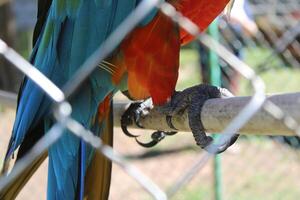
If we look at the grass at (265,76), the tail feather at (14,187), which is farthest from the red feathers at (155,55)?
the grass at (265,76)

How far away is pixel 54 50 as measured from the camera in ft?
3.84

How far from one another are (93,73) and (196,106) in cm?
23

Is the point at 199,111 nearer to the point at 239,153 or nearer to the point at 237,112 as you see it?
the point at 237,112

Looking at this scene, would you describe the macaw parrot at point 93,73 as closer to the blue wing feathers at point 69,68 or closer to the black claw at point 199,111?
the blue wing feathers at point 69,68

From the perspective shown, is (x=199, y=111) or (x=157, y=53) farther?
(x=157, y=53)

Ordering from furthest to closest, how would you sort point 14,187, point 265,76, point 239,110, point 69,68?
point 265,76 → point 69,68 → point 14,187 → point 239,110

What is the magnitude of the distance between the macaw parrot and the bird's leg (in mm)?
44

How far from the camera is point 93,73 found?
121 cm

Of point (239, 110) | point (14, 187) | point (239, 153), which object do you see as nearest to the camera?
point (239, 110)

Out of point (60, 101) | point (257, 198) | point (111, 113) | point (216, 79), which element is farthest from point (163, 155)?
point (60, 101)

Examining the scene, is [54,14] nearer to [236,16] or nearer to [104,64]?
[104,64]

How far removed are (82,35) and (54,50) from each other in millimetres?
60

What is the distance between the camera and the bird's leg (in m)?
1.08

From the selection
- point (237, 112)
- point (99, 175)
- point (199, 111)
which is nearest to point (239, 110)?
point (237, 112)
